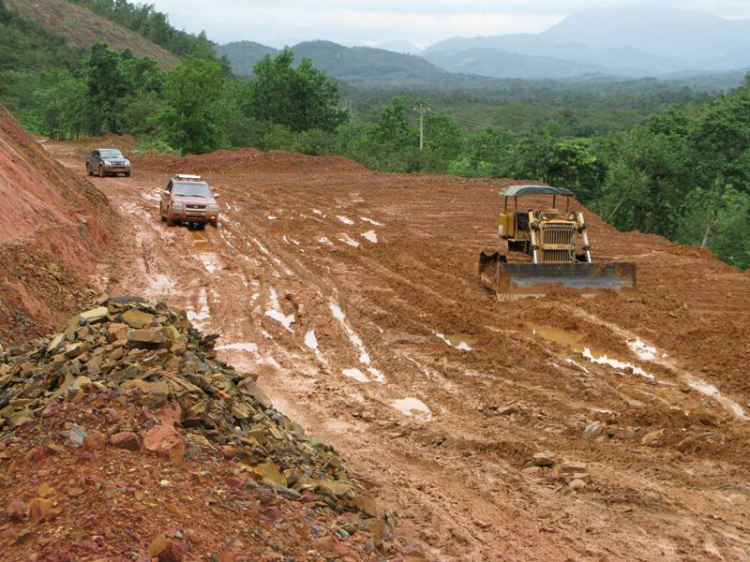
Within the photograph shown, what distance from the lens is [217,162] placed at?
45.4 m

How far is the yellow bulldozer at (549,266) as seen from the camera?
53.2ft

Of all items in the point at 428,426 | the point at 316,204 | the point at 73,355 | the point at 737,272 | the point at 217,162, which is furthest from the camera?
the point at 217,162

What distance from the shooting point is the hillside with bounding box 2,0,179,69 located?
372 feet

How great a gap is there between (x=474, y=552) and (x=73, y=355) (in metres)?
4.84

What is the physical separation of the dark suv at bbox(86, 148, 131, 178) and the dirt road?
1369cm

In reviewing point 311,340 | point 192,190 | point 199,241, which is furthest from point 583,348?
point 192,190

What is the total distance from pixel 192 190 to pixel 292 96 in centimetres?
4121

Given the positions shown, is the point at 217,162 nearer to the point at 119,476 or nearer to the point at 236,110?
the point at 236,110

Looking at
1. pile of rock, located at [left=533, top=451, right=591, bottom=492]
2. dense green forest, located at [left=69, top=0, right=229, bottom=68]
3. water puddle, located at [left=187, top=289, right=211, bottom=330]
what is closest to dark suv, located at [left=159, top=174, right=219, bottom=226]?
water puddle, located at [left=187, top=289, right=211, bottom=330]

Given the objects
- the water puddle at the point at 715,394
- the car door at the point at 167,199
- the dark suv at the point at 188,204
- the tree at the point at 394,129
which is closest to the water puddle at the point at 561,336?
the water puddle at the point at 715,394

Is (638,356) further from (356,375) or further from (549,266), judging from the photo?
(356,375)

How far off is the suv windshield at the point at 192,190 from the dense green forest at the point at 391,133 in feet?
63.0

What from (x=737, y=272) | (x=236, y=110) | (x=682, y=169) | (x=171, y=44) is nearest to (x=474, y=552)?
(x=737, y=272)

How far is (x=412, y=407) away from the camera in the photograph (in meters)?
11.0
